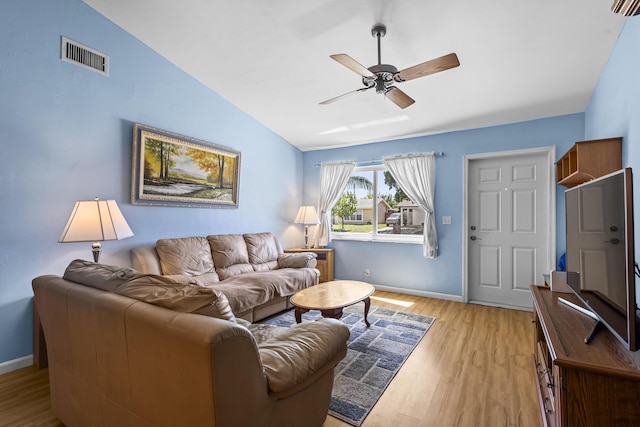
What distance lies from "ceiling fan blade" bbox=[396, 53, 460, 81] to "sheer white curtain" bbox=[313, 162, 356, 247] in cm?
277

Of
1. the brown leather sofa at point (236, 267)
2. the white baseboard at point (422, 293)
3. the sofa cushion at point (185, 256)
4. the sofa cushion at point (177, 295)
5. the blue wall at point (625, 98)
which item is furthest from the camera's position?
the white baseboard at point (422, 293)

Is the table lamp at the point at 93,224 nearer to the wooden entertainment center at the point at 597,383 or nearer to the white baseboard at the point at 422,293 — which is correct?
the wooden entertainment center at the point at 597,383

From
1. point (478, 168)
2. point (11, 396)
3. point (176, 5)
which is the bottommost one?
point (11, 396)

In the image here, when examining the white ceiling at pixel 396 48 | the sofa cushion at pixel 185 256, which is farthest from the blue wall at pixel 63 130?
the white ceiling at pixel 396 48

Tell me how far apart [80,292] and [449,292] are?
407cm

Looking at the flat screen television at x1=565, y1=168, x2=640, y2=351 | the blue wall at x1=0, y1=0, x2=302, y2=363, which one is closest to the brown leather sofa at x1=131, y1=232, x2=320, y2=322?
the blue wall at x1=0, y1=0, x2=302, y2=363

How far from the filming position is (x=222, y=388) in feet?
3.22

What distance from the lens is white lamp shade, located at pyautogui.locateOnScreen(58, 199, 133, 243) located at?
7.72 feet

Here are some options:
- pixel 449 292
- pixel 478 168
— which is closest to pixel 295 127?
pixel 478 168

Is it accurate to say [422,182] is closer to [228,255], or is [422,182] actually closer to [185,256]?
[228,255]

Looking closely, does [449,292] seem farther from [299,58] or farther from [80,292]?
[80,292]

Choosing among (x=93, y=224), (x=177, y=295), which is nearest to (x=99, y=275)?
(x=177, y=295)

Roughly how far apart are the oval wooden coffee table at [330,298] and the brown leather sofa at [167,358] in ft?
3.10

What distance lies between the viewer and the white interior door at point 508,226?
3.69m
